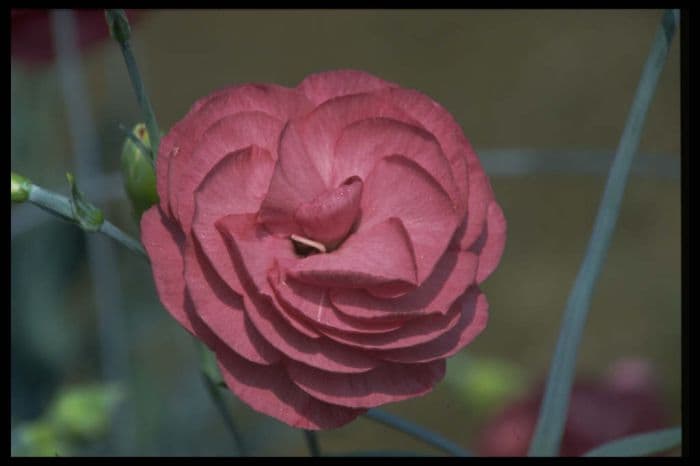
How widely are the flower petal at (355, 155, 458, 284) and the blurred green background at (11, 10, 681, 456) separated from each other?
398 mm

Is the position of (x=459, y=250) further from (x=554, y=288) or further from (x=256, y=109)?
(x=554, y=288)

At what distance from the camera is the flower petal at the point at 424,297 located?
45 centimetres

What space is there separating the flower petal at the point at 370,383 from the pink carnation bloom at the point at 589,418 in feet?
1.57

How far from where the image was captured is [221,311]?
1.49 feet

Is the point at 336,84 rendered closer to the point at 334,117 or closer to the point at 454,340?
the point at 334,117

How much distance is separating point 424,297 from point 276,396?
0.08 metres

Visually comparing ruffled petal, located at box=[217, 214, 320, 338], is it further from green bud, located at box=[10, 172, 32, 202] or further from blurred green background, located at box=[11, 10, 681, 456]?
blurred green background, located at box=[11, 10, 681, 456]

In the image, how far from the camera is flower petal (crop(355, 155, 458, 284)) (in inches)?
18.2

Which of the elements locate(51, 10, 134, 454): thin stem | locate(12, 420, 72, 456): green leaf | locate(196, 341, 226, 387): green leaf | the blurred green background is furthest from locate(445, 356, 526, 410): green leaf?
locate(196, 341, 226, 387): green leaf

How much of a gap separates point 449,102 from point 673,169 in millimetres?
1481

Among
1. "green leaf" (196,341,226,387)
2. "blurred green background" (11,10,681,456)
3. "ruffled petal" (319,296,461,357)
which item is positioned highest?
"ruffled petal" (319,296,461,357)

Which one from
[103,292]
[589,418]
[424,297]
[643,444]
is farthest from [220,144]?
[103,292]

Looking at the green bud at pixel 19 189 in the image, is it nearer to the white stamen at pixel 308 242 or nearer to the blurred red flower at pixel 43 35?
the white stamen at pixel 308 242

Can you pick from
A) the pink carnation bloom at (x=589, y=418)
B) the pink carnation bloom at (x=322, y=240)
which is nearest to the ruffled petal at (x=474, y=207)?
the pink carnation bloom at (x=322, y=240)
